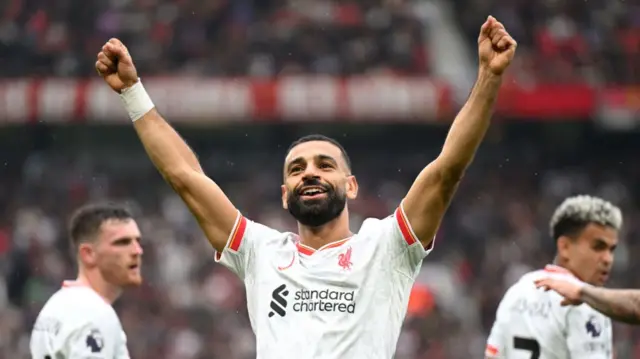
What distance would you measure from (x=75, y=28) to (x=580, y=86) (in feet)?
27.0

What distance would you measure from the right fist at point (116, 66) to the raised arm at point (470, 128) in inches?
55.8

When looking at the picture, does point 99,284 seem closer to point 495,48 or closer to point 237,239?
point 237,239

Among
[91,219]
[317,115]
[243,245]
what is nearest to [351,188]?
[243,245]

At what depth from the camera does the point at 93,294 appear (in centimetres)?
729

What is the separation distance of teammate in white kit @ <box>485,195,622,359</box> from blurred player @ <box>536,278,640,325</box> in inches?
39.6

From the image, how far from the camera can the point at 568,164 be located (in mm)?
22219

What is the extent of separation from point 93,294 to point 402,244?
7.58 ft

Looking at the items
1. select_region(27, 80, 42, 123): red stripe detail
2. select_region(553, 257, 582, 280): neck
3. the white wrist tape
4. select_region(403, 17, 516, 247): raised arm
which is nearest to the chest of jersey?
select_region(403, 17, 516, 247): raised arm

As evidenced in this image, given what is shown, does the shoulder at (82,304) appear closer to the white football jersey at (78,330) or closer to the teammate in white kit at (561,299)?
the white football jersey at (78,330)

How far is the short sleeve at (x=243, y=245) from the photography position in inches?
230

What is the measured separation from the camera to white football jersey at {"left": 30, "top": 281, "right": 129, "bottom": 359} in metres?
7.00

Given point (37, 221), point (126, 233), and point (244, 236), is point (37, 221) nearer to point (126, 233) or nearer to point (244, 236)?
point (126, 233)

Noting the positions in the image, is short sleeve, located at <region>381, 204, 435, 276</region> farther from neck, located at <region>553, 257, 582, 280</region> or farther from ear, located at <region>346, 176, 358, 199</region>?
neck, located at <region>553, 257, 582, 280</region>

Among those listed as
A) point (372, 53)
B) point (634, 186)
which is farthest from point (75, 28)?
point (634, 186)
